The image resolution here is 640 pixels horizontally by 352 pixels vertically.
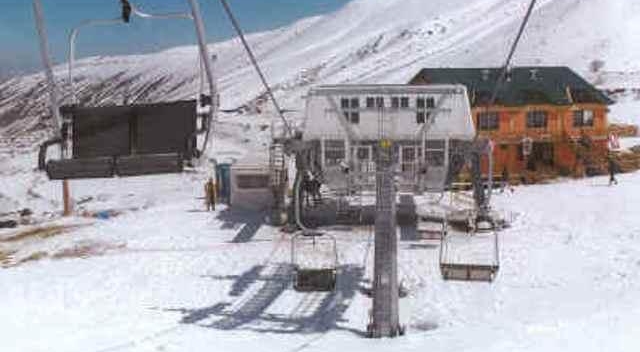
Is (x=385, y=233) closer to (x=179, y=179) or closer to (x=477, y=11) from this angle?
(x=179, y=179)

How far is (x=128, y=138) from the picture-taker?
1797 cm

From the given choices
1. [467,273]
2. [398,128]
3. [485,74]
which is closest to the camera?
[398,128]

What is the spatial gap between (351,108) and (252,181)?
17.1 meters

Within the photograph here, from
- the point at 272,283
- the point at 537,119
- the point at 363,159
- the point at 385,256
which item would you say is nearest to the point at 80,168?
the point at 385,256

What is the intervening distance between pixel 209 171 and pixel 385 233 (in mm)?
38618

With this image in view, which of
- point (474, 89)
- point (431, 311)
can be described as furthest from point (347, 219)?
point (474, 89)

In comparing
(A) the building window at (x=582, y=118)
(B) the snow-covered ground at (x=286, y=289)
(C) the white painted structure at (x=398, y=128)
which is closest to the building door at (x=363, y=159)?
(C) the white painted structure at (x=398, y=128)

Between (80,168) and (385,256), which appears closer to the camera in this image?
(80,168)

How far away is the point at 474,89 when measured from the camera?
4875 cm

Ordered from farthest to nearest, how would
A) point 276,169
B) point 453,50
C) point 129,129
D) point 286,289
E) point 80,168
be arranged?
1. point 453,50
2. point 276,169
3. point 286,289
4. point 129,129
5. point 80,168

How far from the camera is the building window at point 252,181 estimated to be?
38831mm

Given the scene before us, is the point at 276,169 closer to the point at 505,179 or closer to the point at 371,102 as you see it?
the point at 505,179

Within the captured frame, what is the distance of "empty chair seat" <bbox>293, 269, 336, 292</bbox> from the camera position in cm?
2572

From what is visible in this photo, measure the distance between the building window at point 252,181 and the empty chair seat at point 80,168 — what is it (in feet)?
70.5
